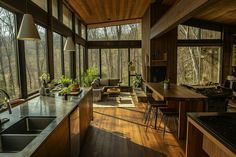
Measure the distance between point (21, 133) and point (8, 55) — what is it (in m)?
1.42

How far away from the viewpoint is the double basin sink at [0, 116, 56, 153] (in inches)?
65.9

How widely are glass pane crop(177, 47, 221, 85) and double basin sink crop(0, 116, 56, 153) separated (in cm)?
781

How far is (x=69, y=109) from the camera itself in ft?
8.32

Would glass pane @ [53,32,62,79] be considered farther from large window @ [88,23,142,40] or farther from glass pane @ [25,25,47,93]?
large window @ [88,23,142,40]

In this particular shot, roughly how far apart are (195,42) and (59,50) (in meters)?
5.75

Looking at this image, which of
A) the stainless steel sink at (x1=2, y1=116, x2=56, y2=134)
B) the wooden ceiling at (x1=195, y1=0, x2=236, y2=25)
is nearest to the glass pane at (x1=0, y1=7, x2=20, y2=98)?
the stainless steel sink at (x1=2, y1=116, x2=56, y2=134)

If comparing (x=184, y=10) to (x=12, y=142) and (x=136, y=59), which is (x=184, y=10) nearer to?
(x=12, y=142)

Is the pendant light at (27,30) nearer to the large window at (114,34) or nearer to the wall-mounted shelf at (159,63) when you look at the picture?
the wall-mounted shelf at (159,63)

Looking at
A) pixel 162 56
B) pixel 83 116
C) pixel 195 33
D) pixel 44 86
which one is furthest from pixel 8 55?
pixel 195 33

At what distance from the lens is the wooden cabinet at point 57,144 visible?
→ 5.01 ft

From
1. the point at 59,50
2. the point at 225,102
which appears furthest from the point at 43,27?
the point at 225,102

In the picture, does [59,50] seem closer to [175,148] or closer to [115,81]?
[175,148]

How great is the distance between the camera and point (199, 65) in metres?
9.02

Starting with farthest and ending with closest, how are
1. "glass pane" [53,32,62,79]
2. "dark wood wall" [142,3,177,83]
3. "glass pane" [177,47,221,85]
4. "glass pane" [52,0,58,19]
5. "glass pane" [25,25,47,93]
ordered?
1. "glass pane" [177,47,221,85]
2. "dark wood wall" [142,3,177,83]
3. "glass pane" [53,32,62,79]
4. "glass pane" [52,0,58,19]
5. "glass pane" [25,25,47,93]
